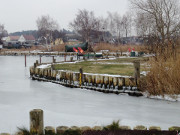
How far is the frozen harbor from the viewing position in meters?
7.57

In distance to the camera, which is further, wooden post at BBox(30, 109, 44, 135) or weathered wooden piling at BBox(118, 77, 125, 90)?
weathered wooden piling at BBox(118, 77, 125, 90)

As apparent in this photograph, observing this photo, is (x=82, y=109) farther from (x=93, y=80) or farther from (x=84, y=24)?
A: (x=84, y=24)

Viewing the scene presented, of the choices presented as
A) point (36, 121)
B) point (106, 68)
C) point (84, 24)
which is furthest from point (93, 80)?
point (84, 24)

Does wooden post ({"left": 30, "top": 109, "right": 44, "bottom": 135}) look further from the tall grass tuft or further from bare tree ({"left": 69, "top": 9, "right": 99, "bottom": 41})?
bare tree ({"left": 69, "top": 9, "right": 99, "bottom": 41})

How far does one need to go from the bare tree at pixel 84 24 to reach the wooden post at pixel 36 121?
5966 centimetres

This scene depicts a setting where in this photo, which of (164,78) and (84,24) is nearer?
(164,78)

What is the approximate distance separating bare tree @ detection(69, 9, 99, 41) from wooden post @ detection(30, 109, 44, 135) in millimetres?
59662

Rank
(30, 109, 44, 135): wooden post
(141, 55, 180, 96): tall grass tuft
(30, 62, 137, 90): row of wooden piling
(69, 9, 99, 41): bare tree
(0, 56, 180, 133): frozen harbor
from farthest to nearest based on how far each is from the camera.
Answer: (69, 9, 99, 41): bare tree → (30, 62, 137, 90): row of wooden piling → (141, 55, 180, 96): tall grass tuft → (0, 56, 180, 133): frozen harbor → (30, 109, 44, 135): wooden post

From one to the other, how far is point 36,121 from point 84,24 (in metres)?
61.7

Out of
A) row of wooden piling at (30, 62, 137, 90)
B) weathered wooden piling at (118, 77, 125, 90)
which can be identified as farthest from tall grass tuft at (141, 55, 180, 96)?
weathered wooden piling at (118, 77, 125, 90)

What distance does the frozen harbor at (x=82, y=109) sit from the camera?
7.57 m

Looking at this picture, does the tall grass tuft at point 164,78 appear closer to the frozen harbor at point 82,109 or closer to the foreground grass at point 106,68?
the frozen harbor at point 82,109

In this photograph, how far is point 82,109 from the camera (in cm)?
915

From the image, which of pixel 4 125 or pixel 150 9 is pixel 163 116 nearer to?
pixel 4 125
